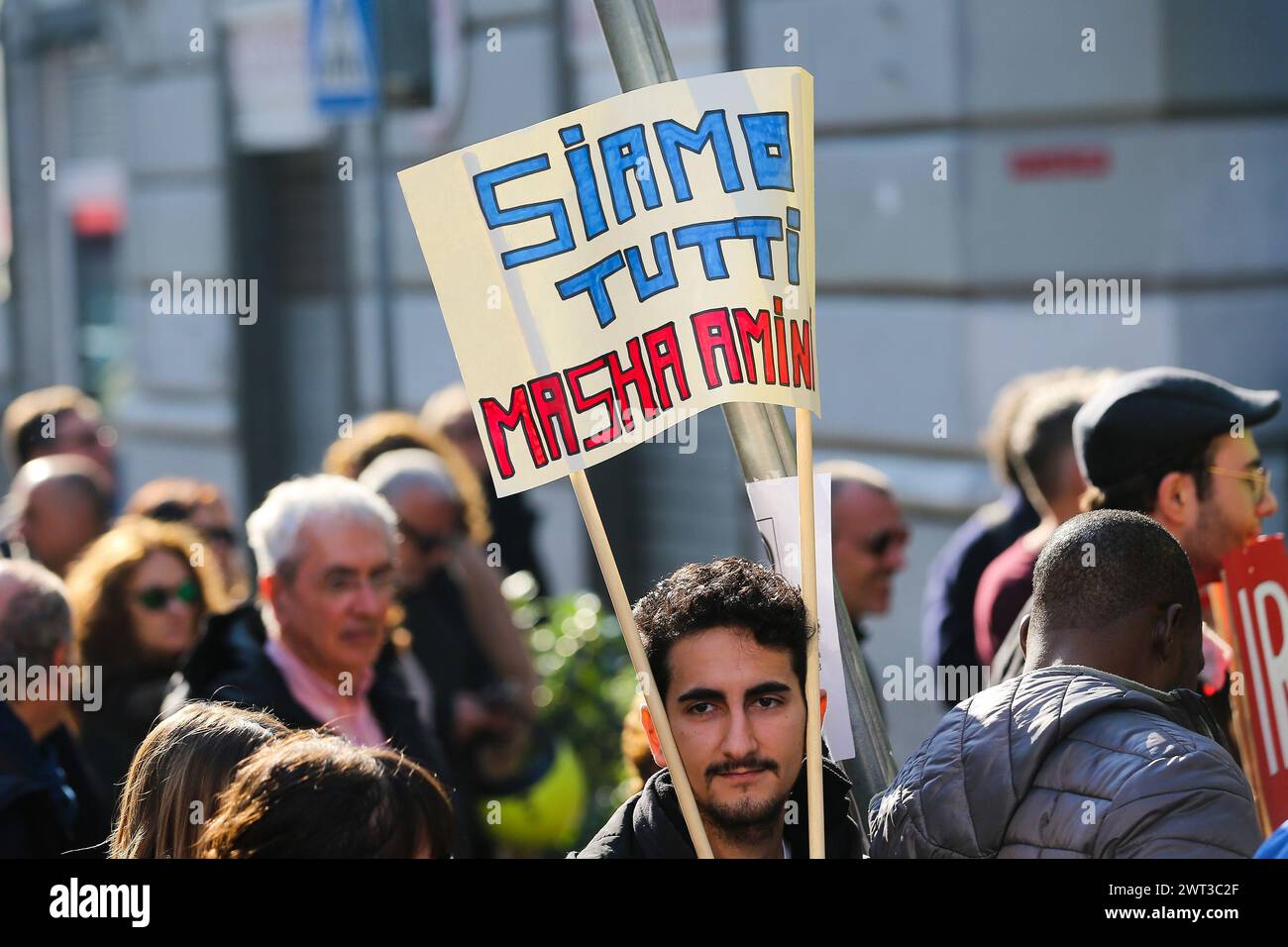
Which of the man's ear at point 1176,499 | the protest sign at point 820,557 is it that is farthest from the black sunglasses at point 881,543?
the protest sign at point 820,557

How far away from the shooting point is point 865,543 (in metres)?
4.81

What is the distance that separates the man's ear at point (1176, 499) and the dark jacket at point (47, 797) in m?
2.18

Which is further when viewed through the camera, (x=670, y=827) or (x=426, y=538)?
(x=426, y=538)

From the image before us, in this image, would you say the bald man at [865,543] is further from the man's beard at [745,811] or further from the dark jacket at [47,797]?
the man's beard at [745,811]

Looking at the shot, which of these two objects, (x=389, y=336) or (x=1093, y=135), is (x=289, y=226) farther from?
(x=1093, y=135)

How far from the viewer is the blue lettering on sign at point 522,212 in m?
2.69

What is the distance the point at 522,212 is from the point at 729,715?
0.83 metres

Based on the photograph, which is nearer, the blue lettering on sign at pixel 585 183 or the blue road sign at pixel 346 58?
the blue lettering on sign at pixel 585 183

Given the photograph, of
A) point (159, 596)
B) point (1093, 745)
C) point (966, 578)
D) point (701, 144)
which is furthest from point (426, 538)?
point (1093, 745)

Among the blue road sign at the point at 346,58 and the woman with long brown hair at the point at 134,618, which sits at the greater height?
the blue road sign at the point at 346,58

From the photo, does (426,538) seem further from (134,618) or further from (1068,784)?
(1068,784)
